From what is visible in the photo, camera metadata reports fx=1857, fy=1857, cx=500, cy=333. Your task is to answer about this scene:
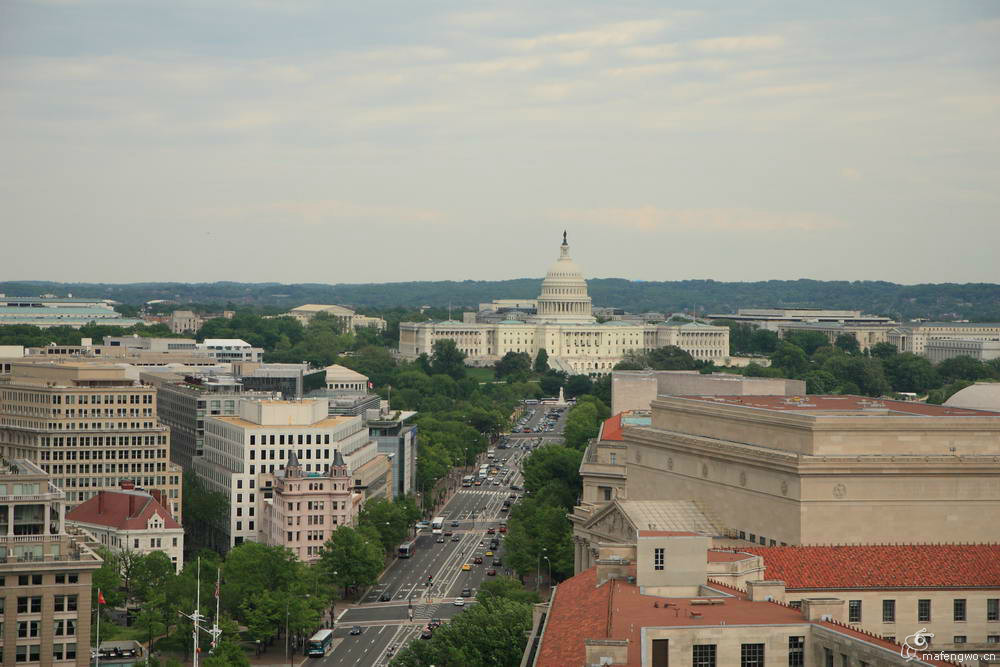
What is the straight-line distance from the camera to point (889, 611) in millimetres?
76188

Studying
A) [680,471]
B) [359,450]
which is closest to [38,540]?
[680,471]

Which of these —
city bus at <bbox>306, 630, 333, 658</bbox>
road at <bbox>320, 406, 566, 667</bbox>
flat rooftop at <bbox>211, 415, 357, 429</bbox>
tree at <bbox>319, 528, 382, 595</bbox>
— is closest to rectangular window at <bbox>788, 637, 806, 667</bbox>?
road at <bbox>320, 406, 566, 667</bbox>

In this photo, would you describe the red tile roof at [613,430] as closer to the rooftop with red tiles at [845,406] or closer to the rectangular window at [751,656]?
the rooftop with red tiles at [845,406]

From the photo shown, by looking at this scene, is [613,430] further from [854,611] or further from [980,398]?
[854,611]

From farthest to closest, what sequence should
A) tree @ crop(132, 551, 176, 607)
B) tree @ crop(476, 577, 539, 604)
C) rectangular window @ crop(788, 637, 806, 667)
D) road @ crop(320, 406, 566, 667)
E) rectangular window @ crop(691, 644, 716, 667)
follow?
tree @ crop(132, 551, 176, 607)
road @ crop(320, 406, 566, 667)
tree @ crop(476, 577, 539, 604)
rectangular window @ crop(788, 637, 806, 667)
rectangular window @ crop(691, 644, 716, 667)

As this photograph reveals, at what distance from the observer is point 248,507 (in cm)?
14612

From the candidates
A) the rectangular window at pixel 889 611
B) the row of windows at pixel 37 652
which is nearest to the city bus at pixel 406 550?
the row of windows at pixel 37 652

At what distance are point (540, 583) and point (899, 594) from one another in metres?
53.8

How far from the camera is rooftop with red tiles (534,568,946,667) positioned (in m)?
58.2

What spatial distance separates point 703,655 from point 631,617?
731 centimetres

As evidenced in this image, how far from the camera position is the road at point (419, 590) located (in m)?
109

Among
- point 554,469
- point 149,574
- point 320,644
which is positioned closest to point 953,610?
point 320,644

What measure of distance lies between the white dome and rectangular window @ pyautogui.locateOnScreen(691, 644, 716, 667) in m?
54.9

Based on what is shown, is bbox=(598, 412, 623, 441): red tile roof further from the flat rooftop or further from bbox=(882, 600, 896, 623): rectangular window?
bbox=(882, 600, 896, 623): rectangular window
